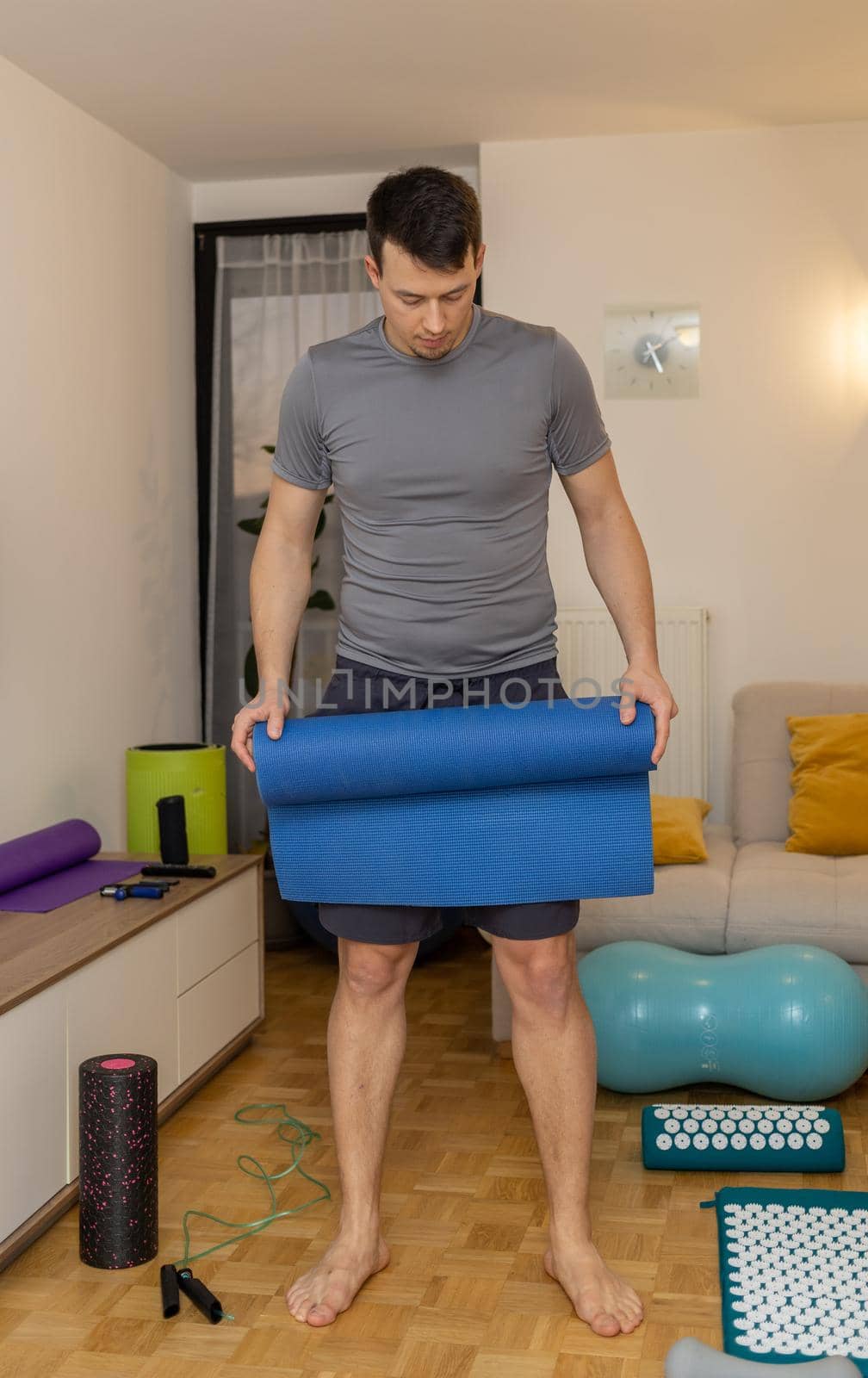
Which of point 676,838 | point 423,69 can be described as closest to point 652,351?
point 423,69

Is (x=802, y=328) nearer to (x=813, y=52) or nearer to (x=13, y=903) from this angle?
(x=813, y=52)

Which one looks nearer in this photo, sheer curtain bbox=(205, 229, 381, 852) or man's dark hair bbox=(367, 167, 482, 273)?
man's dark hair bbox=(367, 167, 482, 273)

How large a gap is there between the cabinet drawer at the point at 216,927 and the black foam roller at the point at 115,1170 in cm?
Answer: 65

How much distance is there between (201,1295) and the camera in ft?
Answer: 6.65

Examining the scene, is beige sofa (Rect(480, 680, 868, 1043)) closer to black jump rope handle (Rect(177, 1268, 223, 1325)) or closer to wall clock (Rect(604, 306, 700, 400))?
black jump rope handle (Rect(177, 1268, 223, 1325))

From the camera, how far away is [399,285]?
1822 mm

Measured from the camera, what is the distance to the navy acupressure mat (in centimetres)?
185

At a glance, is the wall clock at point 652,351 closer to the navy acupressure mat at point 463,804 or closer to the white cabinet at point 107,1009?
the white cabinet at point 107,1009

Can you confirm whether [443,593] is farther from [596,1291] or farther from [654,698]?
[596,1291]

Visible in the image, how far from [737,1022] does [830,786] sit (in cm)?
89

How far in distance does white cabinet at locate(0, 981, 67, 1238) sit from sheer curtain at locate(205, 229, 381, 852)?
2194 millimetres

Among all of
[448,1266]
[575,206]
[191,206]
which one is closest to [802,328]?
[575,206]

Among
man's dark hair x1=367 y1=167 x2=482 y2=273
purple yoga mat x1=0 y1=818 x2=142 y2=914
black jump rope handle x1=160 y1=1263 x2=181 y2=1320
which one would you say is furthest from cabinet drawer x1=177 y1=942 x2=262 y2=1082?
man's dark hair x1=367 y1=167 x2=482 y2=273

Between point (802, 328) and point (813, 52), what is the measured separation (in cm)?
84
